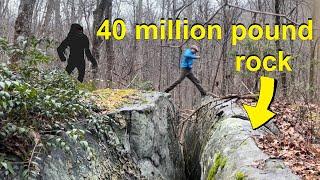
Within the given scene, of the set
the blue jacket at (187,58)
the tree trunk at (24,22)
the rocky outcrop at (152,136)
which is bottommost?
the rocky outcrop at (152,136)

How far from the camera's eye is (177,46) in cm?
1031

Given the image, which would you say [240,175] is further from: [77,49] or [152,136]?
[77,49]

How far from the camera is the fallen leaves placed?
447 centimetres

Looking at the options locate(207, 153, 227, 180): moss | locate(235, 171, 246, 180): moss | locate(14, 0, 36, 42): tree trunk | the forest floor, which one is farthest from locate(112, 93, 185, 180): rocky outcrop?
locate(235, 171, 246, 180): moss

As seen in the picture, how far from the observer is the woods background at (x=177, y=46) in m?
9.88

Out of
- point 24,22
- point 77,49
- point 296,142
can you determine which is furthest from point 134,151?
point 24,22

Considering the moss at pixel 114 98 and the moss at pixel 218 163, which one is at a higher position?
the moss at pixel 114 98

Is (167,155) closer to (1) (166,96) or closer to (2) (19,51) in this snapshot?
(1) (166,96)

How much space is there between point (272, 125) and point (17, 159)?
167 inches

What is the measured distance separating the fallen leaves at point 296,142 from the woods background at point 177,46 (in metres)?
0.69

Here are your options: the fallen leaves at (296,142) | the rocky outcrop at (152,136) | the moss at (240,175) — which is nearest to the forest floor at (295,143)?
the fallen leaves at (296,142)

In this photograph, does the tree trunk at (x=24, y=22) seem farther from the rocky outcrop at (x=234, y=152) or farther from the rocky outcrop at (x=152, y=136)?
the rocky outcrop at (x=234, y=152)

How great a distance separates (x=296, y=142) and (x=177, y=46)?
5.19 metres

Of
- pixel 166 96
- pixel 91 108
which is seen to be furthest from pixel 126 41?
pixel 91 108
